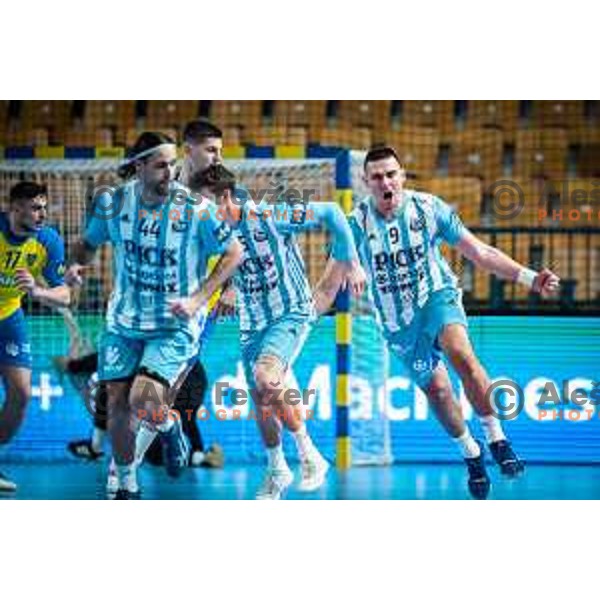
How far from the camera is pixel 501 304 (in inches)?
204

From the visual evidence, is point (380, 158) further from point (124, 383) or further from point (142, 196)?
point (124, 383)

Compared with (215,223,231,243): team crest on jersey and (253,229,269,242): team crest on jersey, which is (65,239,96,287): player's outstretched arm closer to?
(215,223,231,243): team crest on jersey

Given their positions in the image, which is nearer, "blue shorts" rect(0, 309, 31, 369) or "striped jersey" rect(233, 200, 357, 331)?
"striped jersey" rect(233, 200, 357, 331)

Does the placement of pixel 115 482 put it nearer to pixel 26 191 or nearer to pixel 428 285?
pixel 26 191

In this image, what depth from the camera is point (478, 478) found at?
5.27m

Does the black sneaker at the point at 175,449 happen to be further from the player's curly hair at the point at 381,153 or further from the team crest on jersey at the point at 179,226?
the player's curly hair at the point at 381,153

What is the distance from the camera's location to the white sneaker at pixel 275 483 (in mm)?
5297

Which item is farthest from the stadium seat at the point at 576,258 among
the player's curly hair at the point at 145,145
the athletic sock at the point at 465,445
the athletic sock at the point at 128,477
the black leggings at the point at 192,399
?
the athletic sock at the point at 128,477

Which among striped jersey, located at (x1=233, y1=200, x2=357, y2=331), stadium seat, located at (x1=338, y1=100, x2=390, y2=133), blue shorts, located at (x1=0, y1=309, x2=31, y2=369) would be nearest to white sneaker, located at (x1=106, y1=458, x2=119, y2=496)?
blue shorts, located at (x1=0, y1=309, x2=31, y2=369)

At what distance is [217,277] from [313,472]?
0.85 metres

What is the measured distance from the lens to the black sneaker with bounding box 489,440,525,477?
5.27 m

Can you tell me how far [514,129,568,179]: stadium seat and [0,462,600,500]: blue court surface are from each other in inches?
45.0

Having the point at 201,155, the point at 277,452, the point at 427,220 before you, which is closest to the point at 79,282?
the point at 201,155

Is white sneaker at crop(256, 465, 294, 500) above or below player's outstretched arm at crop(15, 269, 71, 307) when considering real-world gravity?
below
